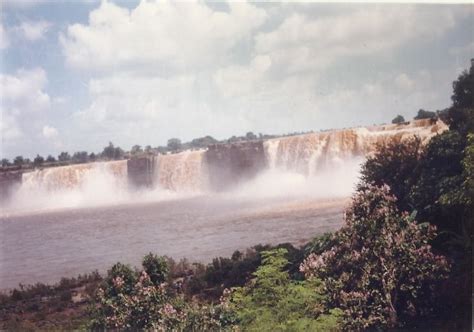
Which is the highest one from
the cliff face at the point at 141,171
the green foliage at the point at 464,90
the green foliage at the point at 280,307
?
the green foliage at the point at 464,90

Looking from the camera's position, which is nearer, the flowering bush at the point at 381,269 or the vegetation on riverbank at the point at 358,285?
the vegetation on riverbank at the point at 358,285

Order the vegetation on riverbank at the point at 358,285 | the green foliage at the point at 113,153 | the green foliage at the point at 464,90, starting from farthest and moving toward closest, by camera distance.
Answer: the green foliage at the point at 113,153 < the green foliage at the point at 464,90 < the vegetation on riverbank at the point at 358,285

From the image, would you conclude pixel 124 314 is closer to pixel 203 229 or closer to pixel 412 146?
pixel 412 146

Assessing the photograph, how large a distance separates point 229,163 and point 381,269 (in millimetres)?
23217

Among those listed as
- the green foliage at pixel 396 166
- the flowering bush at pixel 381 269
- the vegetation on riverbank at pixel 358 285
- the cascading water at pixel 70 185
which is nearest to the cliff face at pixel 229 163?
the cascading water at pixel 70 185

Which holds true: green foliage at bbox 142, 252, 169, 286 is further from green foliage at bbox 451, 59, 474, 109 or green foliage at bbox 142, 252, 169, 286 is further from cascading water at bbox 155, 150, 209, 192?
cascading water at bbox 155, 150, 209, 192

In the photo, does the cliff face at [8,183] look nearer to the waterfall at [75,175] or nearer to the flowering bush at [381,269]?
the waterfall at [75,175]

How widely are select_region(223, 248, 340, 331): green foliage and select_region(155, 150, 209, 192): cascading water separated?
22.7 metres

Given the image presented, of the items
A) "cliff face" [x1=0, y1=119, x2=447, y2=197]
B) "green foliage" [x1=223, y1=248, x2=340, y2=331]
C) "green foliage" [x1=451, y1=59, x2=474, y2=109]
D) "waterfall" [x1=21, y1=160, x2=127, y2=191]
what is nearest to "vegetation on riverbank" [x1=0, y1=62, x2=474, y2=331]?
"green foliage" [x1=223, y1=248, x2=340, y2=331]

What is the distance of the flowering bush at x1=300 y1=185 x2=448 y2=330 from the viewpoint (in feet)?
17.2

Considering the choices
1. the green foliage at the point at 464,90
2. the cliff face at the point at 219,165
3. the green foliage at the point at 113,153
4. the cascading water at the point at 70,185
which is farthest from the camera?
the green foliage at the point at 113,153

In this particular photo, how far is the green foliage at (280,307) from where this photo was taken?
4656mm

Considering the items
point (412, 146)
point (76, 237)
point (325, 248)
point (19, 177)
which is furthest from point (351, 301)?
point (19, 177)

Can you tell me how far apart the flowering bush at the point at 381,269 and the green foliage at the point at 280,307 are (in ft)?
0.93
